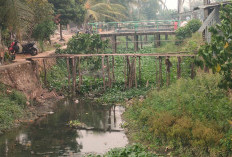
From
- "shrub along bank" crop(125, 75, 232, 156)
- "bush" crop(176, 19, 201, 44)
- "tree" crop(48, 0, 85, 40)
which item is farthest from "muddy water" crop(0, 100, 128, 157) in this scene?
"bush" crop(176, 19, 201, 44)

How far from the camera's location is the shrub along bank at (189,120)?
946cm

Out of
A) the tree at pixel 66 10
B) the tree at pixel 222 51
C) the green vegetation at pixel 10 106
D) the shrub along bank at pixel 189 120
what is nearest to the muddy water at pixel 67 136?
the green vegetation at pixel 10 106

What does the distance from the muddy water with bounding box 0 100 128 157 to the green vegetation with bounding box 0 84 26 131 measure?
1.93ft

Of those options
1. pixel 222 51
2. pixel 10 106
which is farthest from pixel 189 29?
pixel 222 51

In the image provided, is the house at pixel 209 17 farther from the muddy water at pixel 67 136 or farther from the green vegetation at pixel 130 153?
the green vegetation at pixel 130 153

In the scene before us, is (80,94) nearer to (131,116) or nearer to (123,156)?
(131,116)

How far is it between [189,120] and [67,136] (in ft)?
14.8

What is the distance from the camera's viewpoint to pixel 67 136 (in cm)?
1232

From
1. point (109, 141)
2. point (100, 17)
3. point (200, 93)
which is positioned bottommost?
point (109, 141)

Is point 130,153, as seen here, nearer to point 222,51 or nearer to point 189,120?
point 189,120

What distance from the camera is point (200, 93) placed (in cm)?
1198

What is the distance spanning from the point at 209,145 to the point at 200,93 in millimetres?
2920

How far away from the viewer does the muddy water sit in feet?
35.8

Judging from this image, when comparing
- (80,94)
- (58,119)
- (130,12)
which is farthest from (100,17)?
(58,119)
